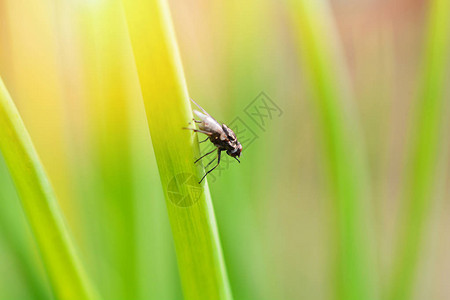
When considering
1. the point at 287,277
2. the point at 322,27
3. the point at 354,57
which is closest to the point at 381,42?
the point at 354,57

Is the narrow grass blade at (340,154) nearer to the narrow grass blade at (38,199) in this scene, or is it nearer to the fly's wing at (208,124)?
the fly's wing at (208,124)

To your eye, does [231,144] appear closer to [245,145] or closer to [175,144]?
[245,145]

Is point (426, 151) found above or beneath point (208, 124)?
beneath

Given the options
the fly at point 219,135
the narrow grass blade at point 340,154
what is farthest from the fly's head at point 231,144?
the narrow grass blade at point 340,154

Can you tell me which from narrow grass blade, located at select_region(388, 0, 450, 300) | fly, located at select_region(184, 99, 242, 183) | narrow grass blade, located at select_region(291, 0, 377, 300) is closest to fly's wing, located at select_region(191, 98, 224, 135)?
fly, located at select_region(184, 99, 242, 183)

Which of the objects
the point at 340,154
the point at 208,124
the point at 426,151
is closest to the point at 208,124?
the point at 208,124

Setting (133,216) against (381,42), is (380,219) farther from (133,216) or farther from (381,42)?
(133,216)
